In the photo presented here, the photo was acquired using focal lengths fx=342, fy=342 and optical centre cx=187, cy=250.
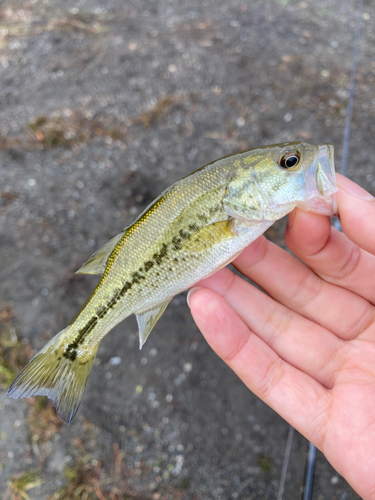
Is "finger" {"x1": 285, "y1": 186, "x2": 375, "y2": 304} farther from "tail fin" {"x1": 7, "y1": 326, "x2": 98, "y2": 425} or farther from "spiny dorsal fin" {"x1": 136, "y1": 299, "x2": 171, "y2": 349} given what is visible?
"tail fin" {"x1": 7, "y1": 326, "x2": 98, "y2": 425}

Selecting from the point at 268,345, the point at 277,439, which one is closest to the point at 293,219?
the point at 268,345

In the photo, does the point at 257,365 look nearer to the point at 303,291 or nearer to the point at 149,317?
the point at 303,291

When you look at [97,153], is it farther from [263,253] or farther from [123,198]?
[263,253]

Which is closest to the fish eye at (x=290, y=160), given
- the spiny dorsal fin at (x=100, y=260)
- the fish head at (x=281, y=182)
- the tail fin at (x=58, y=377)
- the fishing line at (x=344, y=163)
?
the fish head at (x=281, y=182)

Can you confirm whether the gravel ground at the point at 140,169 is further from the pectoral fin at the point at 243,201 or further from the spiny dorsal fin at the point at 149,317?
the pectoral fin at the point at 243,201

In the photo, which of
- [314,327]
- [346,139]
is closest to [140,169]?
[346,139]

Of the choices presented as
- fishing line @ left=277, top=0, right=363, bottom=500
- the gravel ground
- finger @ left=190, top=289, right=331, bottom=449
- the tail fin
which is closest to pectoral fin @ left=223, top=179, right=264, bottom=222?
finger @ left=190, top=289, right=331, bottom=449
